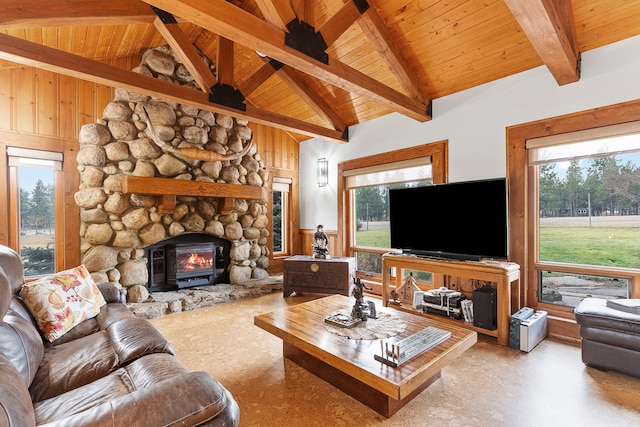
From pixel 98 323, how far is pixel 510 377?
116 inches

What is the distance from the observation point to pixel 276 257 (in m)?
5.66

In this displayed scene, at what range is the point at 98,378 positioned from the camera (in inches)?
61.4

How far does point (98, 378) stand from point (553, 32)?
352cm

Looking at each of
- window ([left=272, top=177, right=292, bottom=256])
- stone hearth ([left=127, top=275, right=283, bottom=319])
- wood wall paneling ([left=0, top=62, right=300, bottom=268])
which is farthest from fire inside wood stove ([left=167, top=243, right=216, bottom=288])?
window ([left=272, top=177, right=292, bottom=256])

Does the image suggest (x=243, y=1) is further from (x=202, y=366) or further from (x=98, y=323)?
(x=202, y=366)

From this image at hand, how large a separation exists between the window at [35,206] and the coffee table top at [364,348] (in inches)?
119

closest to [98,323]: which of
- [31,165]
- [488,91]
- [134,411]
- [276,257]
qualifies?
[134,411]

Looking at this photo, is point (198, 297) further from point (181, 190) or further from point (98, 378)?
point (98, 378)

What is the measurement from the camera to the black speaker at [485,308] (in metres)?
2.96

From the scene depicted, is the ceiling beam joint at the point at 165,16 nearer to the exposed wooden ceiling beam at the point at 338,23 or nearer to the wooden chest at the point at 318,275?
the exposed wooden ceiling beam at the point at 338,23

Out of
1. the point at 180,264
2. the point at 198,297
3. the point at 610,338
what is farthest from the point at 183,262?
the point at 610,338

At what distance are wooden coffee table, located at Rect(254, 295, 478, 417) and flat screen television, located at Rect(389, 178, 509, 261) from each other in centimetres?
122

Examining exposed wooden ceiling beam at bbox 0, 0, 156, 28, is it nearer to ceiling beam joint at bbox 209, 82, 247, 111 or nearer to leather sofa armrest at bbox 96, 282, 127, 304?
ceiling beam joint at bbox 209, 82, 247, 111

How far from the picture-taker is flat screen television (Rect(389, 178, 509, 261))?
120 inches
